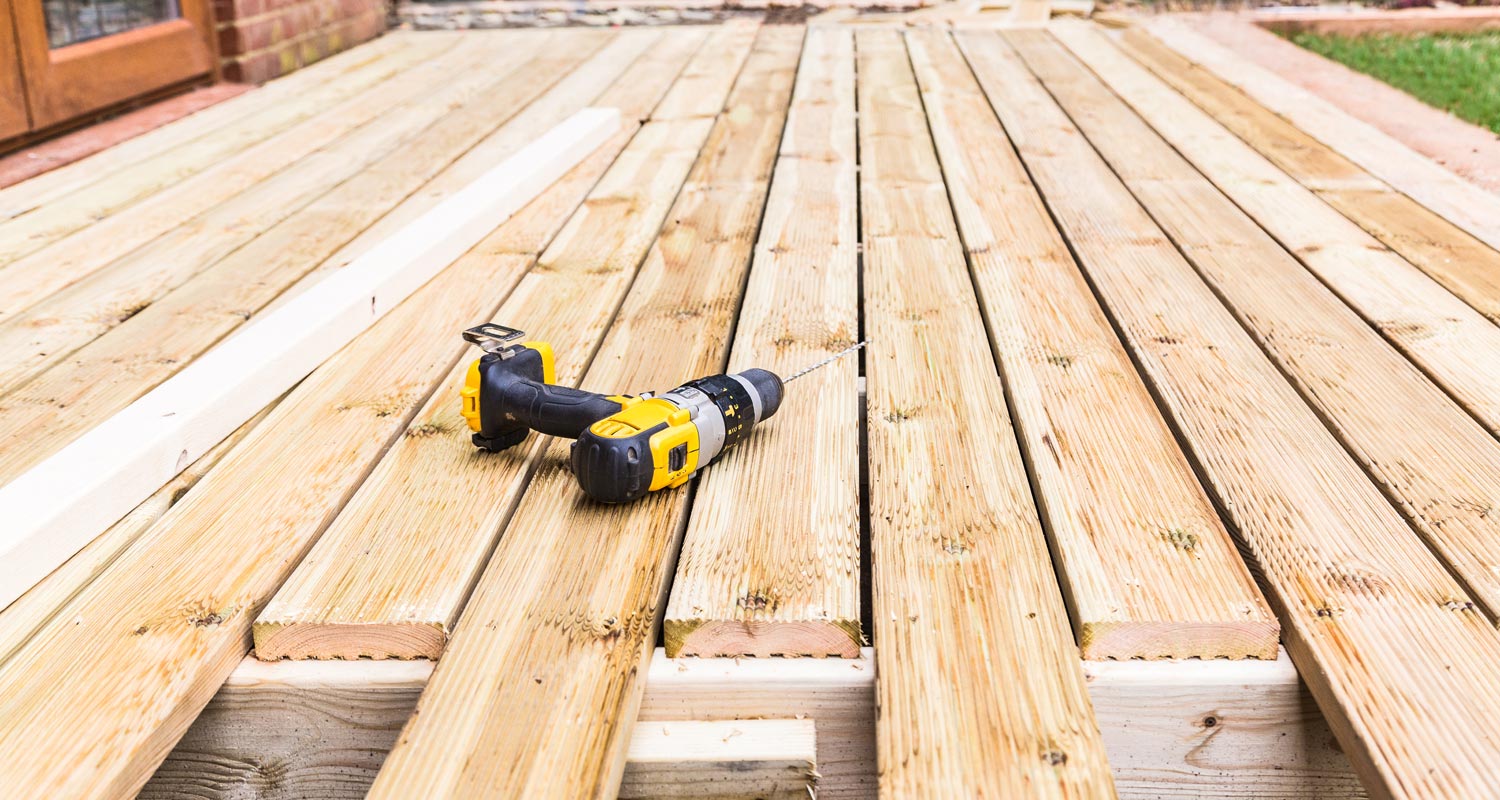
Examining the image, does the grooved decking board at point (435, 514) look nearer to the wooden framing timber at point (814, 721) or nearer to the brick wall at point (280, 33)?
the wooden framing timber at point (814, 721)

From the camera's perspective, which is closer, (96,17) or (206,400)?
(206,400)

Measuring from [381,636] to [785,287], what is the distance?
3.39 ft

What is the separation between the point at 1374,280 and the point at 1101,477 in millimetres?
901

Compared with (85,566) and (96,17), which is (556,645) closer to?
(85,566)

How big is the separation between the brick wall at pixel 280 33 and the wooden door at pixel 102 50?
0.20 feet

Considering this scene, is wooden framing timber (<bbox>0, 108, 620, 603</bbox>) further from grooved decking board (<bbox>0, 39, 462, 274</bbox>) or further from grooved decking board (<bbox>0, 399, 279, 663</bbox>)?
grooved decking board (<bbox>0, 39, 462, 274</bbox>)

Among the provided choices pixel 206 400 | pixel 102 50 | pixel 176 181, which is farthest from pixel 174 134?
pixel 206 400

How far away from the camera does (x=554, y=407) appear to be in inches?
52.4

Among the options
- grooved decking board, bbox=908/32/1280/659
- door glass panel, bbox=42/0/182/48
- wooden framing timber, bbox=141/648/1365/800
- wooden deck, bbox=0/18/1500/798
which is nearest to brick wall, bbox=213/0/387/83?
door glass panel, bbox=42/0/182/48

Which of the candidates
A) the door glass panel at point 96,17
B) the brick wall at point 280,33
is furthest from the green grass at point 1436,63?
the door glass panel at point 96,17

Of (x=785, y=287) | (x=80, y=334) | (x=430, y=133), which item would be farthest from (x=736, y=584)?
(x=430, y=133)

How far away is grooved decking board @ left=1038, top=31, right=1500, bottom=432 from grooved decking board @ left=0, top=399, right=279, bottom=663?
1497 mm

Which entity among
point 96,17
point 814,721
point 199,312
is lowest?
point 814,721

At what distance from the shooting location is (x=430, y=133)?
3123mm
